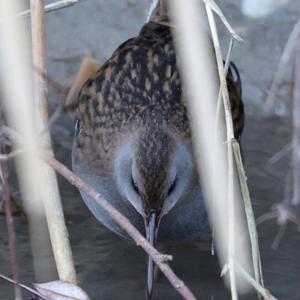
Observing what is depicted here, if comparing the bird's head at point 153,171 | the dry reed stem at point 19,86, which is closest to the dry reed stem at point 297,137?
the dry reed stem at point 19,86

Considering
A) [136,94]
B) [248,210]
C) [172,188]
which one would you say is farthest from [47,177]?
[136,94]

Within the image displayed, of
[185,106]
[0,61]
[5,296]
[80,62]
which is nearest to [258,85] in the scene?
[80,62]

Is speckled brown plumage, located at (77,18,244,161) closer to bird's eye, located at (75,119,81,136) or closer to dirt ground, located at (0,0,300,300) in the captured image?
bird's eye, located at (75,119,81,136)

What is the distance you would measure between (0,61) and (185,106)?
4.70 ft

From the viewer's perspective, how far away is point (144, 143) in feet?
13.9

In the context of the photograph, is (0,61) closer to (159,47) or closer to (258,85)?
(159,47)

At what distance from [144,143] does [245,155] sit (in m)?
1.63

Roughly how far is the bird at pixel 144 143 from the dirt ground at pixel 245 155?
0.61ft

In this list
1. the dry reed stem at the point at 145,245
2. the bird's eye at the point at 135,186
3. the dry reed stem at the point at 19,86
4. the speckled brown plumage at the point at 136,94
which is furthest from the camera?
the speckled brown plumage at the point at 136,94

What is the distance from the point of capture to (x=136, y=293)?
447 cm

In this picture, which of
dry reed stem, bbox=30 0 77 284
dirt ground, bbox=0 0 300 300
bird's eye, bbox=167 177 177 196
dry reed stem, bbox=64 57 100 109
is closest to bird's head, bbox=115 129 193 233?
bird's eye, bbox=167 177 177 196

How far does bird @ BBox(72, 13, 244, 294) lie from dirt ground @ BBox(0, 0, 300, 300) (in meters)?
0.19

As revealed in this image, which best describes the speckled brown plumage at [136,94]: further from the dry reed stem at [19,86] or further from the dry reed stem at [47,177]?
the dry reed stem at [19,86]

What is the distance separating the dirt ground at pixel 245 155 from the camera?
4562mm
